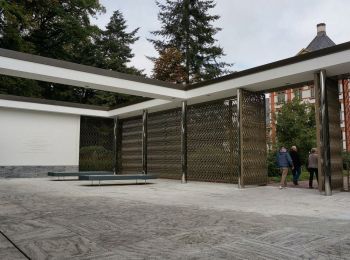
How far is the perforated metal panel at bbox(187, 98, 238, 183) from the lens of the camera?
13883mm

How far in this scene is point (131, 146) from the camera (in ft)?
65.4

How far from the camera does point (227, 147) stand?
14070mm

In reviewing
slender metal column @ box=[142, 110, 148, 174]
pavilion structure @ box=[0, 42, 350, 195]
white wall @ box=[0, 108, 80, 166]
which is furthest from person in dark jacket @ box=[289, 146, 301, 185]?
white wall @ box=[0, 108, 80, 166]

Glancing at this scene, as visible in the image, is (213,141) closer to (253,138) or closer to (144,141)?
(253,138)

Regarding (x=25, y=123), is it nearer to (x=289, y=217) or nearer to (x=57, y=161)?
(x=57, y=161)

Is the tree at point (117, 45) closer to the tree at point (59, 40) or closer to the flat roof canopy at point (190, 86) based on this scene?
the tree at point (59, 40)

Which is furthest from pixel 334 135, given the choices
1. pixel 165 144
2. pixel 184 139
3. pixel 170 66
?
pixel 170 66

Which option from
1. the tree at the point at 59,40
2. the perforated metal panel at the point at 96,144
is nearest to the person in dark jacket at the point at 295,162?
the perforated metal panel at the point at 96,144

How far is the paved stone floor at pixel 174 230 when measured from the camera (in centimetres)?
376

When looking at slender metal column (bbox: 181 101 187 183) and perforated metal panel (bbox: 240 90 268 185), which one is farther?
slender metal column (bbox: 181 101 187 183)

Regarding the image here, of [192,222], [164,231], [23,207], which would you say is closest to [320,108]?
[192,222]

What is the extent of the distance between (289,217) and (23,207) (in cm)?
540

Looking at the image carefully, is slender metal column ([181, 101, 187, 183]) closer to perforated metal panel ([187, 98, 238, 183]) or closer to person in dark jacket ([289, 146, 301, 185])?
perforated metal panel ([187, 98, 238, 183])

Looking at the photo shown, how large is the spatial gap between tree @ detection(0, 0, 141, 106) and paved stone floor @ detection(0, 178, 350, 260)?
20.1 m
